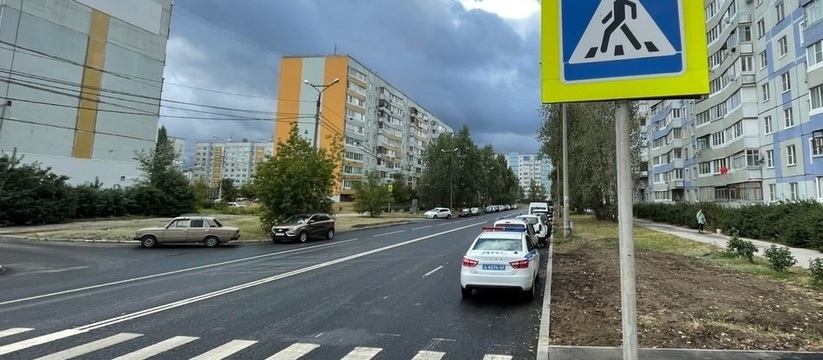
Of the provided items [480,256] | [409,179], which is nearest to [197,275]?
[480,256]

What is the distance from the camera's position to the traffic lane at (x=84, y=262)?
39.1ft

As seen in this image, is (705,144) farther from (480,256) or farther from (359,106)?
(359,106)

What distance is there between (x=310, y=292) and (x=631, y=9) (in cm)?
882

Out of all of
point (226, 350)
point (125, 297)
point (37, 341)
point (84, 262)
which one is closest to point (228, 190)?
point (84, 262)

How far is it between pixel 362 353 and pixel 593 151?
36.0 meters

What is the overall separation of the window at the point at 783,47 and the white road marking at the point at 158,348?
37713mm

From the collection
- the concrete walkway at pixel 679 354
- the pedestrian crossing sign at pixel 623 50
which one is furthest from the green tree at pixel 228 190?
the pedestrian crossing sign at pixel 623 50

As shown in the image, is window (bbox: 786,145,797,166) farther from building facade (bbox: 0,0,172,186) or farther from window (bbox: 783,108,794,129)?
building facade (bbox: 0,0,172,186)

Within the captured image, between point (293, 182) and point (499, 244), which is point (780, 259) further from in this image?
point (293, 182)

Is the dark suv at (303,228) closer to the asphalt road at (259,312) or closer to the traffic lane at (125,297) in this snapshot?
the asphalt road at (259,312)

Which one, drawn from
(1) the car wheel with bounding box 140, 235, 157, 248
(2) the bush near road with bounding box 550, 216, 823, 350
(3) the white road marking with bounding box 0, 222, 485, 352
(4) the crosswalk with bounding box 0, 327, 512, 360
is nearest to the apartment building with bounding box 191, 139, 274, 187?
(1) the car wheel with bounding box 140, 235, 157, 248

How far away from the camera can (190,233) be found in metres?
23.1

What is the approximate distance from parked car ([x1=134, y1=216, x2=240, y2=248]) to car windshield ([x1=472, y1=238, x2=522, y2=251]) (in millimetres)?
16713

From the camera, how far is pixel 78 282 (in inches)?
471
